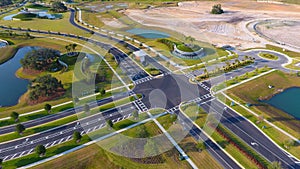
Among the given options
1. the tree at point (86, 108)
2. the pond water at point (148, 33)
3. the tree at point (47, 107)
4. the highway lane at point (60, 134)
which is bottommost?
the highway lane at point (60, 134)

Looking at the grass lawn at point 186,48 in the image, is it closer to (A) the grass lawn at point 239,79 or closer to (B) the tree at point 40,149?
(A) the grass lawn at point 239,79

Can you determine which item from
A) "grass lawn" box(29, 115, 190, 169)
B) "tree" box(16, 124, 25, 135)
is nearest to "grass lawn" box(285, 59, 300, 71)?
"grass lawn" box(29, 115, 190, 169)

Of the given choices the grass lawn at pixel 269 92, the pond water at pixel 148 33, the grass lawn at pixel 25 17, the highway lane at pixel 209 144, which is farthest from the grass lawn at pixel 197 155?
the grass lawn at pixel 25 17

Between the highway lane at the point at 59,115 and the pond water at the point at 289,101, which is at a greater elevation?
the highway lane at the point at 59,115

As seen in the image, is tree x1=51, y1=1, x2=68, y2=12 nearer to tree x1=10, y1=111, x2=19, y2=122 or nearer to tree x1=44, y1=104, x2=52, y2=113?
tree x1=44, y1=104, x2=52, y2=113

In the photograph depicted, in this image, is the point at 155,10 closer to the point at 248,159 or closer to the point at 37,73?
the point at 37,73

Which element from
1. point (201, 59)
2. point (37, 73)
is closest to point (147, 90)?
point (201, 59)

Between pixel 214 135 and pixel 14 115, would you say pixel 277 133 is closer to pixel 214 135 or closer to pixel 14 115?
pixel 214 135
